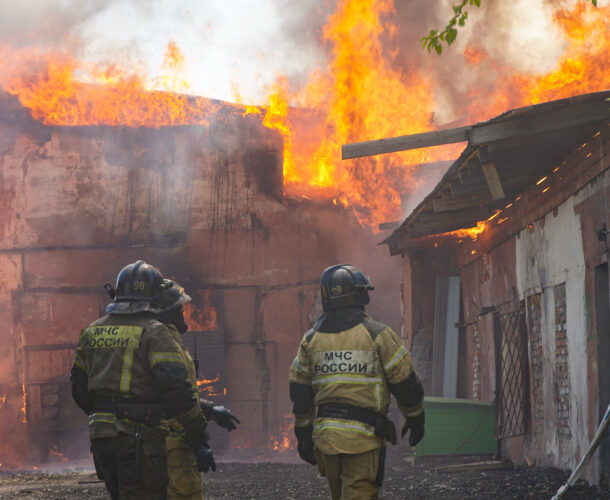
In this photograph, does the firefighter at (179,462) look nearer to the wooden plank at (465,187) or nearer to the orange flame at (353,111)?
the wooden plank at (465,187)

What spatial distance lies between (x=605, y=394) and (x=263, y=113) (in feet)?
41.7

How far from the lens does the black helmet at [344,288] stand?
4738 millimetres

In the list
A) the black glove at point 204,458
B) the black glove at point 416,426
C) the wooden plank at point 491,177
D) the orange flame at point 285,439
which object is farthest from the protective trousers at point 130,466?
the orange flame at point 285,439

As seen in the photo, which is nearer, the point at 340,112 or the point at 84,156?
Result: the point at 84,156

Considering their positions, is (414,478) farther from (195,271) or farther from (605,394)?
(195,271)

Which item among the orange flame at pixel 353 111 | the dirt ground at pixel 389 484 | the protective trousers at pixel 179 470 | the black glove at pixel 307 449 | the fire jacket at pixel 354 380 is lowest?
the dirt ground at pixel 389 484

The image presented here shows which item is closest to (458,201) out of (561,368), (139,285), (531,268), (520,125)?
(531,268)

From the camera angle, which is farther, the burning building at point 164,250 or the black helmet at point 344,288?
the burning building at point 164,250

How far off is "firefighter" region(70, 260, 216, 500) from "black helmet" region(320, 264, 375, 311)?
95cm

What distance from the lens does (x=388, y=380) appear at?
4.54 metres

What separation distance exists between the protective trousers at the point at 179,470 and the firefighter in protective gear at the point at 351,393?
87cm

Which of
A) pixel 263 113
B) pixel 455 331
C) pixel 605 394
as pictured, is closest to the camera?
pixel 605 394

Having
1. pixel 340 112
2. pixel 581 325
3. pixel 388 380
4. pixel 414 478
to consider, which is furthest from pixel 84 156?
pixel 388 380

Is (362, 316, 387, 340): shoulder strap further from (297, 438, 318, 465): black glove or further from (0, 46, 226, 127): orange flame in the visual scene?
(0, 46, 226, 127): orange flame
